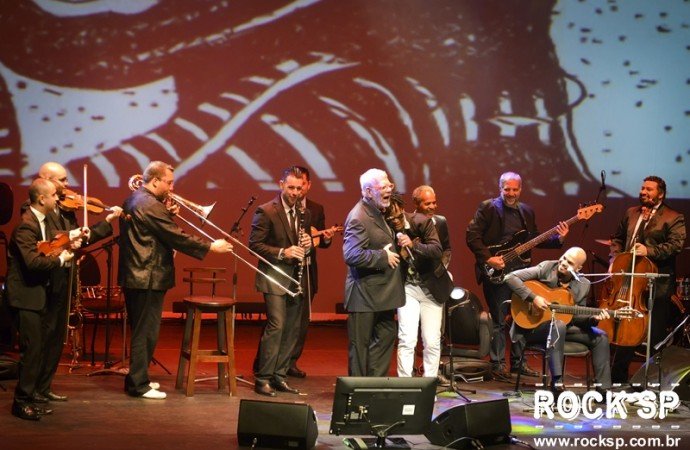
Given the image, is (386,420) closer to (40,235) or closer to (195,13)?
(40,235)

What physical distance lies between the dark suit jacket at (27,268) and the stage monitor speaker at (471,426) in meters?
2.55

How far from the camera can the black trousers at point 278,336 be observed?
21.8ft

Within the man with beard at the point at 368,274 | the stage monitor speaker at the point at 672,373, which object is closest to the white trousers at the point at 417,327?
the man with beard at the point at 368,274

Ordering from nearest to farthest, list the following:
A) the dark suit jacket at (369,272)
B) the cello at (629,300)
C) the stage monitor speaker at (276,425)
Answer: the stage monitor speaker at (276,425), the dark suit jacket at (369,272), the cello at (629,300)

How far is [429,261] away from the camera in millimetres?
6488

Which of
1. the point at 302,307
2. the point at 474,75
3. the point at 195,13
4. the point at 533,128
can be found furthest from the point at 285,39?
the point at 302,307

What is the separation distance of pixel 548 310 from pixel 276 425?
2615 millimetres

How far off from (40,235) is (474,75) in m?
5.90

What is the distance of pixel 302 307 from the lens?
278 inches

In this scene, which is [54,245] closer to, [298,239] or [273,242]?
[273,242]

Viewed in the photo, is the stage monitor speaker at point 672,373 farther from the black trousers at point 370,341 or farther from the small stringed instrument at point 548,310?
the black trousers at point 370,341

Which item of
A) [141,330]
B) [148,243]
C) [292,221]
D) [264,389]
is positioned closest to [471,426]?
[264,389]

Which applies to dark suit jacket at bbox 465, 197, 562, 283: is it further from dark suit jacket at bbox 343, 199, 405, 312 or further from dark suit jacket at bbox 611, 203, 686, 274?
dark suit jacket at bbox 343, 199, 405, 312

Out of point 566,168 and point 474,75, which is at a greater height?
point 474,75
